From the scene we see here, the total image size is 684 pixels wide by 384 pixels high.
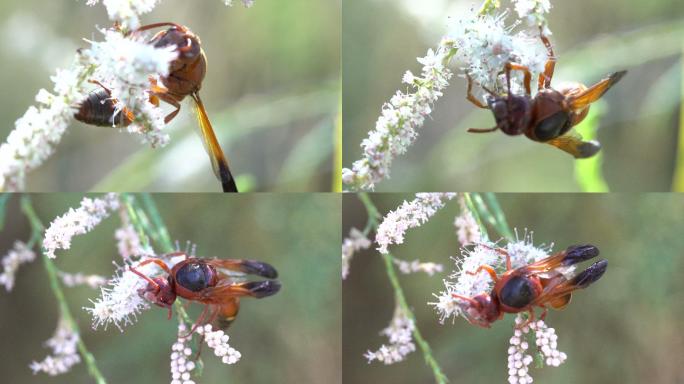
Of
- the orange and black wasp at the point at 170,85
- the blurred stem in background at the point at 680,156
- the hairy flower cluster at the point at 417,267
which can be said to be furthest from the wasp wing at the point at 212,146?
the blurred stem in background at the point at 680,156

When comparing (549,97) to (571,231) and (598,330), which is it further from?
(598,330)

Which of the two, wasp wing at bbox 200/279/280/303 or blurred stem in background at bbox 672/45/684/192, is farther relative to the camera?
blurred stem in background at bbox 672/45/684/192

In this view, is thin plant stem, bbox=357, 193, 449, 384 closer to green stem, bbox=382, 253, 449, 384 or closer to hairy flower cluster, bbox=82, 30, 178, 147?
green stem, bbox=382, 253, 449, 384

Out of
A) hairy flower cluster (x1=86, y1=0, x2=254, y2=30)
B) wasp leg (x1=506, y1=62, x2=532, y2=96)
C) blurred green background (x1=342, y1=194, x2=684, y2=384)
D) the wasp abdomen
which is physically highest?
hairy flower cluster (x1=86, y1=0, x2=254, y2=30)

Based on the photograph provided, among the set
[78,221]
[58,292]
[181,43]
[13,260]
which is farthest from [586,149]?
[13,260]

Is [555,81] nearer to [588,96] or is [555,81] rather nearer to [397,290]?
[588,96]

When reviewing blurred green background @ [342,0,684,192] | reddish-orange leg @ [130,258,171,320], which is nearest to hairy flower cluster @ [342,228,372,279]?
blurred green background @ [342,0,684,192]

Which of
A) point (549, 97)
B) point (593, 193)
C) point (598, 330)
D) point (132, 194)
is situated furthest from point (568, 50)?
point (132, 194)
